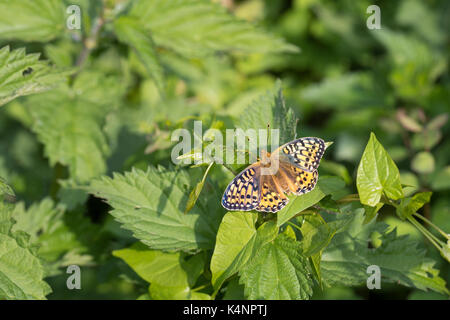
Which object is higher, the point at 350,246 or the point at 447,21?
the point at 447,21

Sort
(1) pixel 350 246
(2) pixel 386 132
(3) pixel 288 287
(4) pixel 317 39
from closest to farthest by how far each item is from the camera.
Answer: (3) pixel 288 287 → (1) pixel 350 246 → (2) pixel 386 132 → (4) pixel 317 39

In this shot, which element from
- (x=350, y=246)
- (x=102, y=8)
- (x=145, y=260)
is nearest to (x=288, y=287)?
(x=350, y=246)

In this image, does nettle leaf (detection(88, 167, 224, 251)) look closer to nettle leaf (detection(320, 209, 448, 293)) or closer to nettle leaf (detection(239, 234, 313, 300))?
nettle leaf (detection(239, 234, 313, 300))

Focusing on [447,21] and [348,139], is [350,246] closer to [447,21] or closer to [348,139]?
[348,139]

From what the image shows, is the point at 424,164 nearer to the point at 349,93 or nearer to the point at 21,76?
the point at 349,93

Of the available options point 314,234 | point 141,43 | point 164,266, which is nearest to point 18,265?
point 164,266

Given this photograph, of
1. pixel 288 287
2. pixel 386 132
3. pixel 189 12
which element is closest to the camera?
pixel 288 287

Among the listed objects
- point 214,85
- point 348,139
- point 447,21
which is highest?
point 447,21
